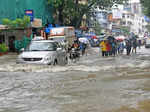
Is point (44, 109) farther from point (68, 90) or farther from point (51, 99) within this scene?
point (68, 90)

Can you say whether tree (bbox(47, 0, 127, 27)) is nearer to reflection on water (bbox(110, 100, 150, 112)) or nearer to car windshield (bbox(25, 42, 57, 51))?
car windshield (bbox(25, 42, 57, 51))

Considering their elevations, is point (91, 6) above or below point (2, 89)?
above

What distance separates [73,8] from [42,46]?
2659cm

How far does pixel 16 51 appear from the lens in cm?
3014

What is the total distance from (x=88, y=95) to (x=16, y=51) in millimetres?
22659

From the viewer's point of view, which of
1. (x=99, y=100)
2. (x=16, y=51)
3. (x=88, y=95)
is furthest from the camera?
(x=16, y=51)

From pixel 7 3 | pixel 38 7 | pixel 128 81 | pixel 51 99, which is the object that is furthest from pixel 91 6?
pixel 51 99

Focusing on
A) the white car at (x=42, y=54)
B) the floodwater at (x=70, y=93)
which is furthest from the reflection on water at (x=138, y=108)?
the white car at (x=42, y=54)

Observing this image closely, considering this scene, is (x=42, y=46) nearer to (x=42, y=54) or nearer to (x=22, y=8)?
(x=42, y=54)

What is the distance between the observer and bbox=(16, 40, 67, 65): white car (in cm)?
1468

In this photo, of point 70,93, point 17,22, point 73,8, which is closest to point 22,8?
point 17,22

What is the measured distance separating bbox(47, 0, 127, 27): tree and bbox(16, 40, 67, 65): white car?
2476 cm

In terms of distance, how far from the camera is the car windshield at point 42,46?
51.7 ft

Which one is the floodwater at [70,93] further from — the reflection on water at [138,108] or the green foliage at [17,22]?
the green foliage at [17,22]
